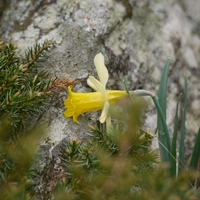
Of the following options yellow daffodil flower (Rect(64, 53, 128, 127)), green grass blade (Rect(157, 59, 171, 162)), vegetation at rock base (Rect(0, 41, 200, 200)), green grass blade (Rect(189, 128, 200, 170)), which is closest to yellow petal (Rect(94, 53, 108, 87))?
yellow daffodil flower (Rect(64, 53, 128, 127))

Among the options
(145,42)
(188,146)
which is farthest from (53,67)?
(188,146)

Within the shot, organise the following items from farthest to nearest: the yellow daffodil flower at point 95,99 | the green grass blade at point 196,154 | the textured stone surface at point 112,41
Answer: the textured stone surface at point 112,41 → the green grass blade at point 196,154 → the yellow daffodil flower at point 95,99

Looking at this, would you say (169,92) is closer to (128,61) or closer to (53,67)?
(128,61)

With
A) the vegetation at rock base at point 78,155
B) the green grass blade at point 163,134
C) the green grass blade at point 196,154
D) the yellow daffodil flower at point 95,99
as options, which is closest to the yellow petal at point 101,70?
the yellow daffodil flower at point 95,99

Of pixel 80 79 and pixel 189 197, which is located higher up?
pixel 189 197

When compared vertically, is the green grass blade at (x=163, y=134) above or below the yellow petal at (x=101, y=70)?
below

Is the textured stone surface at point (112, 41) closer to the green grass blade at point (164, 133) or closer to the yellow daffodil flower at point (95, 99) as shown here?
the yellow daffodil flower at point (95, 99)

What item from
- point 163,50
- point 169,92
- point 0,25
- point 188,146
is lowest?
point 188,146

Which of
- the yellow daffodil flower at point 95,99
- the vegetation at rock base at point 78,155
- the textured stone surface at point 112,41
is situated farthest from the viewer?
the textured stone surface at point 112,41
